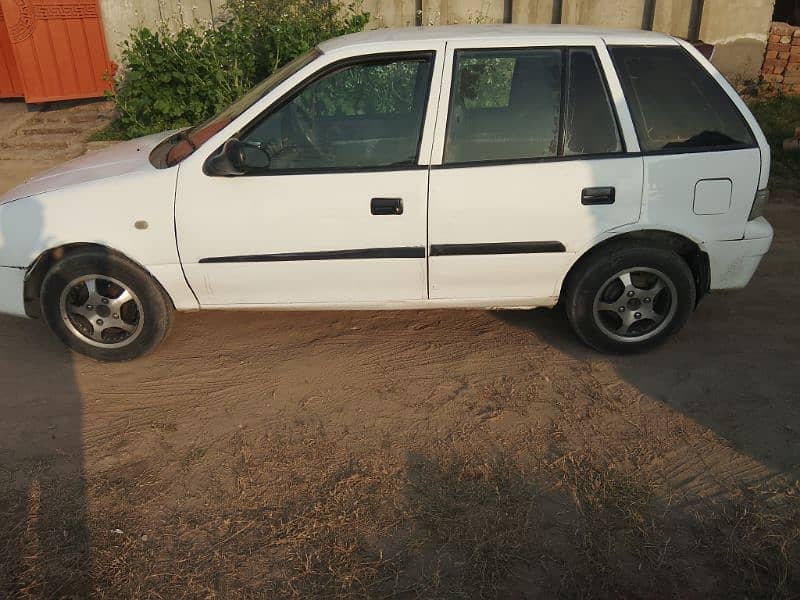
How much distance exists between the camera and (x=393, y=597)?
2598 millimetres

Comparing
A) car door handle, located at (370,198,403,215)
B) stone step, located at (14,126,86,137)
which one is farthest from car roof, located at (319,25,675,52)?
stone step, located at (14,126,86,137)

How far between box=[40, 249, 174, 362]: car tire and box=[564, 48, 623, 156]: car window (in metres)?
2.41

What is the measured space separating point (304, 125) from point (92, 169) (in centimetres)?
130

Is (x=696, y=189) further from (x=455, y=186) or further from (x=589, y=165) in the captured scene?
(x=455, y=186)

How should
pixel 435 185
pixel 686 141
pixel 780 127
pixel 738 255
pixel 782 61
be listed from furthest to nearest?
pixel 782 61
pixel 780 127
pixel 738 255
pixel 686 141
pixel 435 185

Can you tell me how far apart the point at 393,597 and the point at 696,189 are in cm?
260

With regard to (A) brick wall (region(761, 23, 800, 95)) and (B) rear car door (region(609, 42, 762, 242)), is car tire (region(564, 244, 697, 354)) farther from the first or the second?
(A) brick wall (region(761, 23, 800, 95))

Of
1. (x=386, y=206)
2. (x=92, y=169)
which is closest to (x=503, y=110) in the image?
(x=386, y=206)

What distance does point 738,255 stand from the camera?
12.9 ft

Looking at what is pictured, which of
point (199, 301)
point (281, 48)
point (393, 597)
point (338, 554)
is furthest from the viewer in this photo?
point (281, 48)

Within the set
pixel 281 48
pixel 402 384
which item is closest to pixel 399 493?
pixel 402 384

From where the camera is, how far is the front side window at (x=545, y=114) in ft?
12.3

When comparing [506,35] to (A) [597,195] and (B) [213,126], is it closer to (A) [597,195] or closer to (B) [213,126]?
(A) [597,195]

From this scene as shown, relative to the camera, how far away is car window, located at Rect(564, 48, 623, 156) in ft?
12.3
